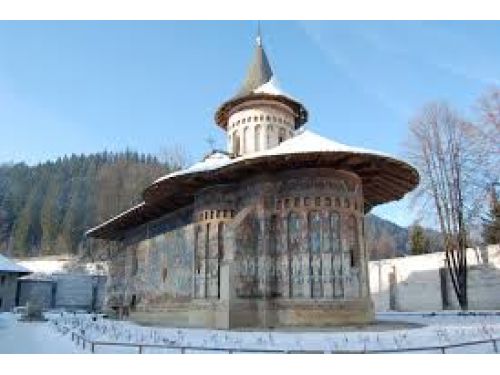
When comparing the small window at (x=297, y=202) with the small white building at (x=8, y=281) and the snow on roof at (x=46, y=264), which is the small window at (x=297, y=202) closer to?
the small white building at (x=8, y=281)

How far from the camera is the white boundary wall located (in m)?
26.6

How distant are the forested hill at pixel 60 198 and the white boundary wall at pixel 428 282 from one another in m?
18.8

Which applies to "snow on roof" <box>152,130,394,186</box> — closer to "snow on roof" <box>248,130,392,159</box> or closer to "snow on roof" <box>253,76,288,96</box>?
"snow on roof" <box>248,130,392,159</box>

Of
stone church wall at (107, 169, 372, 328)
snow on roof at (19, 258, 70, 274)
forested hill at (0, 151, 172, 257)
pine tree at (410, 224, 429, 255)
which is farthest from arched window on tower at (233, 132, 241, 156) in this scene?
snow on roof at (19, 258, 70, 274)

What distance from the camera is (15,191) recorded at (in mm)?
78500

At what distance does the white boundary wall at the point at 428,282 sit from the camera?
26.6 metres

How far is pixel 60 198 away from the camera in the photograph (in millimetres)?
80562

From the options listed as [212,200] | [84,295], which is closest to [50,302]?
[84,295]

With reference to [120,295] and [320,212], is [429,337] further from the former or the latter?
[120,295]

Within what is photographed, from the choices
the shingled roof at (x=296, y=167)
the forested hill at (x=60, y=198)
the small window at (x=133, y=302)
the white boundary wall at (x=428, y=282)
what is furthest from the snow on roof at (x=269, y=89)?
the forested hill at (x=60, y=198)

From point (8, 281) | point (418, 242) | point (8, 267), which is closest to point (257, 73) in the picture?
point (8, 267)

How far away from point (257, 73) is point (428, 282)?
16.8 metres

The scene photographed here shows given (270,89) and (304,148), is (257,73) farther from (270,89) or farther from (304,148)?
(304,148)

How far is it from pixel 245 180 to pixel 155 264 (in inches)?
297
